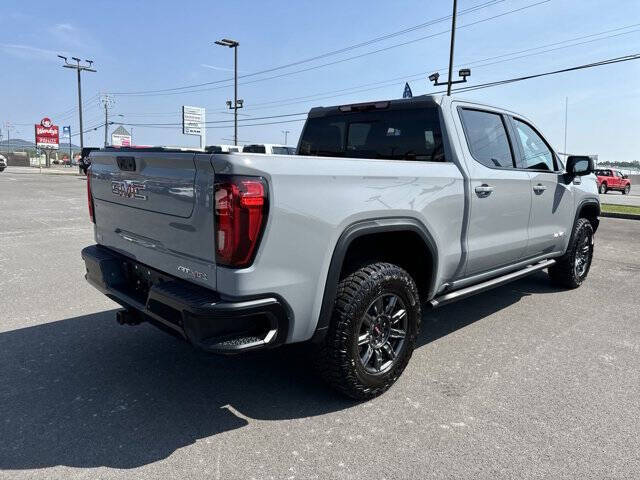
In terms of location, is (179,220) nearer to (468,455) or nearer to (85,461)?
(85,461)

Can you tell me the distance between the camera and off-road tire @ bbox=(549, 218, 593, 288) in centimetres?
557

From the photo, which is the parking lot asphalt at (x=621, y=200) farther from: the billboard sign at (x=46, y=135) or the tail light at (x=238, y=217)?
the billboard sign at (x=46, y=135)

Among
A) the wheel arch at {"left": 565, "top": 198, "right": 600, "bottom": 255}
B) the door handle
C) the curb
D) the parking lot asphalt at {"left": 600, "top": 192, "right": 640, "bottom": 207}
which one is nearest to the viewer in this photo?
the door handle

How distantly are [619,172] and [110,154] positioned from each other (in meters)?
35.2

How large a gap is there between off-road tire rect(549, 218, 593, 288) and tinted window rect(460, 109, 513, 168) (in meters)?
1.91

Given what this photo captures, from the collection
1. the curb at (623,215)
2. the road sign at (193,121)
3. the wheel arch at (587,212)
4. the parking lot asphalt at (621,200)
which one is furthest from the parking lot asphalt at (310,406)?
the road sign at (193,121)

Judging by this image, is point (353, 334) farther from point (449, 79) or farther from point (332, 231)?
point (449, 79)

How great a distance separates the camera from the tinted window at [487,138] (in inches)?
152

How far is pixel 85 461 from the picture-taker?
239cm

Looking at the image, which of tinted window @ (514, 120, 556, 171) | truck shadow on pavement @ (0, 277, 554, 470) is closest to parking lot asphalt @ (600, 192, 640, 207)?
tinted window @ (514, 120, 556, 171)

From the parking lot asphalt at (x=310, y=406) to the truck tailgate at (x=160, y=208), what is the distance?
88 centimetres

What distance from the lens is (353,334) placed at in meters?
2.83

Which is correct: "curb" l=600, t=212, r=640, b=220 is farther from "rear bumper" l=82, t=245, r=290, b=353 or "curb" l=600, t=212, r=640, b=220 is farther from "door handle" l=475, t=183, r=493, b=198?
"rear bumper" l=82, t=245, r=290, b=353

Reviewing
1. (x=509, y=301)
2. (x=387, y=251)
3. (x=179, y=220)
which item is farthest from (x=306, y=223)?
(x=509, y=301)
